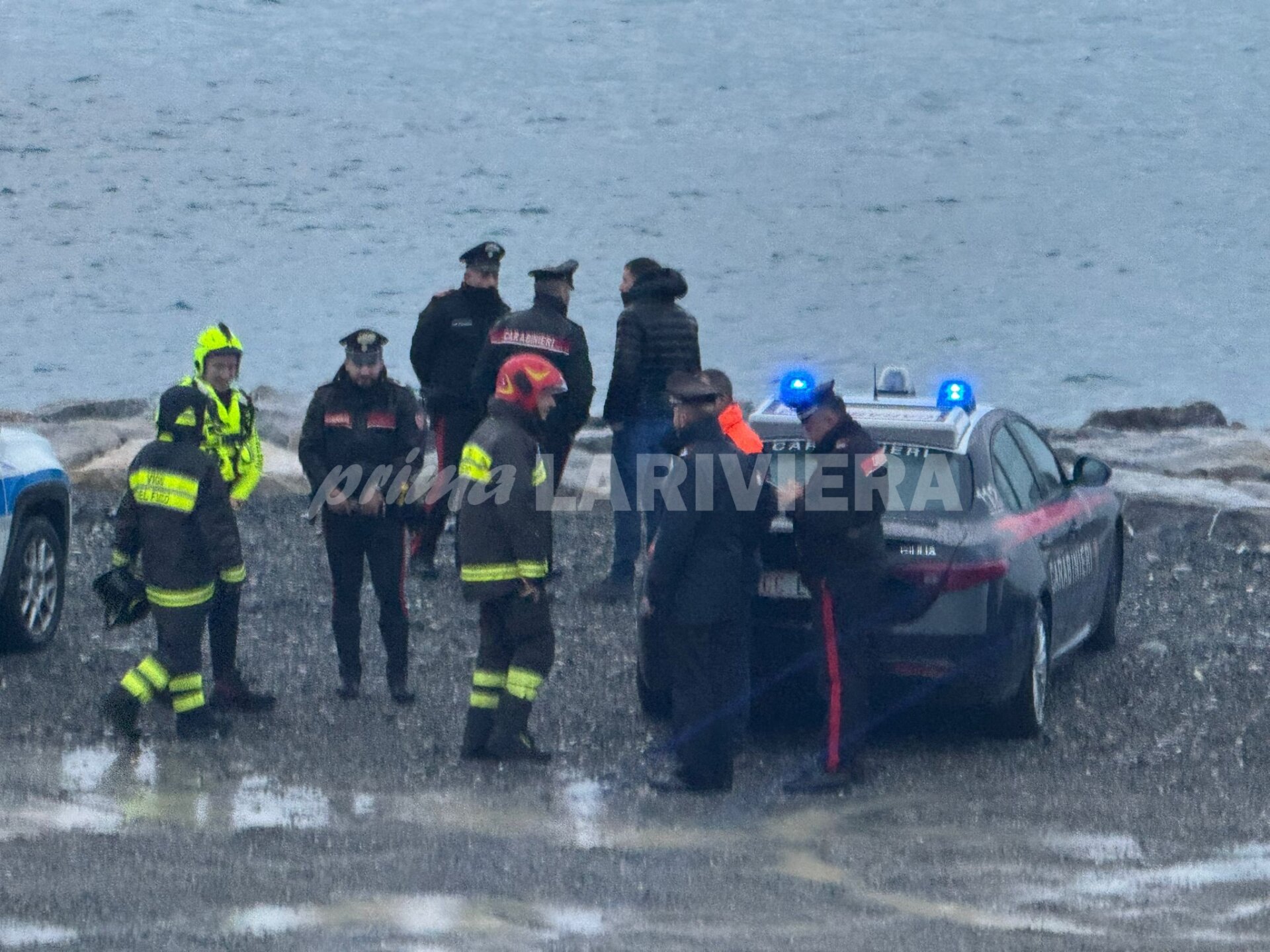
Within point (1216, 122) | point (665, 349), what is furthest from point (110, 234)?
point (665, 349)

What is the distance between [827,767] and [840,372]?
113 feet

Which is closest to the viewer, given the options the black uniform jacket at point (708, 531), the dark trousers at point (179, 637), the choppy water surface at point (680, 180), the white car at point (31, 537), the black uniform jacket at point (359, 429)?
the black uniform jacket at point (708, 531)

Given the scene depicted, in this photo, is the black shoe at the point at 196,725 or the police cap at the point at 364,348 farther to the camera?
the police cap at the point at 364,348

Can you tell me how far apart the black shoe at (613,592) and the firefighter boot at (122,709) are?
3795 mm

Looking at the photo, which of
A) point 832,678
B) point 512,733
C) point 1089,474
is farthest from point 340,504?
point 1089,474

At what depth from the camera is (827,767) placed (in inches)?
309

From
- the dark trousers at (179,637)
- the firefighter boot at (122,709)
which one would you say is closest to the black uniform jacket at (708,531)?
the dark trousers at (179,637)

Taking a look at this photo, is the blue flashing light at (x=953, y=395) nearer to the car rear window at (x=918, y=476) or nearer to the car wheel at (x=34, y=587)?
the car rear window at (x=918, y=476)

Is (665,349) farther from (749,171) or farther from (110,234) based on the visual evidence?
(749,171)

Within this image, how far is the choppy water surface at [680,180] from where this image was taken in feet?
140

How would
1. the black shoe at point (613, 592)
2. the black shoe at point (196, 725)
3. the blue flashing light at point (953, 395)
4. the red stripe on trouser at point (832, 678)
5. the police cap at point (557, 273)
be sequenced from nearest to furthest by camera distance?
1. the red stripe on trouser at point (832, 678)
2. the black shoe at point (196, 725)
3. the blue flashing light at point (953, 395)
4. the police cap at point (557, 273)
5. the black shoe at point (613, 592)

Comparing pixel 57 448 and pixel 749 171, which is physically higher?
pixel 57 448

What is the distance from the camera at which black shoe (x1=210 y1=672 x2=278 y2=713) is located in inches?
351

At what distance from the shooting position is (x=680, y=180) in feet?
175
